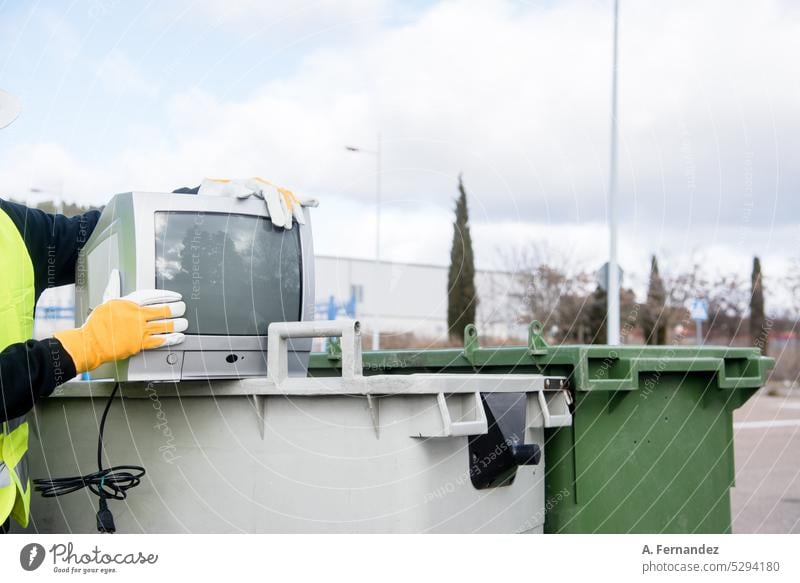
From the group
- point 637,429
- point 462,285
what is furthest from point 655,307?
point 637,429

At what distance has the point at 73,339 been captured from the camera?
264 centimetres

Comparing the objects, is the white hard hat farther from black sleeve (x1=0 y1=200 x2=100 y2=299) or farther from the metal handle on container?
the metal handle on container

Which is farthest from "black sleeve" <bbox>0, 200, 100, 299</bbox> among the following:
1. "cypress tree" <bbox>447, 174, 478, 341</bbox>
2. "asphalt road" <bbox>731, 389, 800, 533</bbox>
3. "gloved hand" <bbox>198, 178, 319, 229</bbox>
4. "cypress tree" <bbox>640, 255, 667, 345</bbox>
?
"cypress tree" <bbox>640, 255, 667, 345</bbox>

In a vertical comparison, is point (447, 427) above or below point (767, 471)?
above

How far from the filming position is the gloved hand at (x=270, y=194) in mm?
3088

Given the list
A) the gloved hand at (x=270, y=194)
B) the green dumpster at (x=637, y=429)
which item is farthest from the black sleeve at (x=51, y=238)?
the green dumpster at (x=637, y=429)

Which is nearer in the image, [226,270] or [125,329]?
[125,329]

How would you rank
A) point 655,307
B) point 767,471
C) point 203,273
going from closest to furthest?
point 203,273 → point 767,471 → point 655,307

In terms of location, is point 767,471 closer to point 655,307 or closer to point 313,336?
point 313,336

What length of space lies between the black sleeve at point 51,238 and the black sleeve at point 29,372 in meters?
0.56

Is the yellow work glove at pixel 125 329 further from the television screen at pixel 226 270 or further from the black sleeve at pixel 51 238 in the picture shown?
the black sleeve at pixel 51 238

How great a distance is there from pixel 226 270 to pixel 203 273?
81 millimetres

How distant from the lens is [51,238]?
3.14 metres

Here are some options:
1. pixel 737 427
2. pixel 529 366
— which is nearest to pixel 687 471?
pixel 529 366
